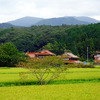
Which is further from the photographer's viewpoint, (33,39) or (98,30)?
(33,39)

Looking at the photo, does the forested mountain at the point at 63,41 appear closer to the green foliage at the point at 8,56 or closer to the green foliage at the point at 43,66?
the green foliage at the point at 8,56

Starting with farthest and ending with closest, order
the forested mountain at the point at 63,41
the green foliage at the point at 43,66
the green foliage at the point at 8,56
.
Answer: the forested mountain at the point at 63,41, the green foliage at the point at 8,56, the green foliage at the point at 43,66

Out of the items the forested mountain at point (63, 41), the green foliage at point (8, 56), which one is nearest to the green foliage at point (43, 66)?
the green foliage at point (8, 56)

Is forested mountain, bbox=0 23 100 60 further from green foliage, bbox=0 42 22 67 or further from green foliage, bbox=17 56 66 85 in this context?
green foliage, bbox=17 56 66 85

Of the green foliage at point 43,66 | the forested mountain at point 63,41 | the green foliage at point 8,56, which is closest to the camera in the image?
the green foliage at point 43,66

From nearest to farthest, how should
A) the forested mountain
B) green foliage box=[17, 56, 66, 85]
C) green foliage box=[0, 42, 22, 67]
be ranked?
1. green foliage box=[17, 56, 66, 85]
2. green foliage box=[0, 42, 22, 67]
3. the forested mountain

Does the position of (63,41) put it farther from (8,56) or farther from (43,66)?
(43,66)

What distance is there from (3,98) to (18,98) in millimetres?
729

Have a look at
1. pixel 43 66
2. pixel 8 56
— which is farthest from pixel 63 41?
pixel 43 66

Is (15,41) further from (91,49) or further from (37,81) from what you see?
(37,81)

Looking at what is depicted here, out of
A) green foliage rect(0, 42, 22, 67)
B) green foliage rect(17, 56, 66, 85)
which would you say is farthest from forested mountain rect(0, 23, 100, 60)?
green foliage rect(17, 56, 66, 85)

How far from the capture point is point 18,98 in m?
11.0

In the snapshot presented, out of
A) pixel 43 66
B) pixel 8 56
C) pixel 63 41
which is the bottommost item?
pixel 63 41

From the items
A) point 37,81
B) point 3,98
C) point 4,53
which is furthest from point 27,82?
point 4,53
